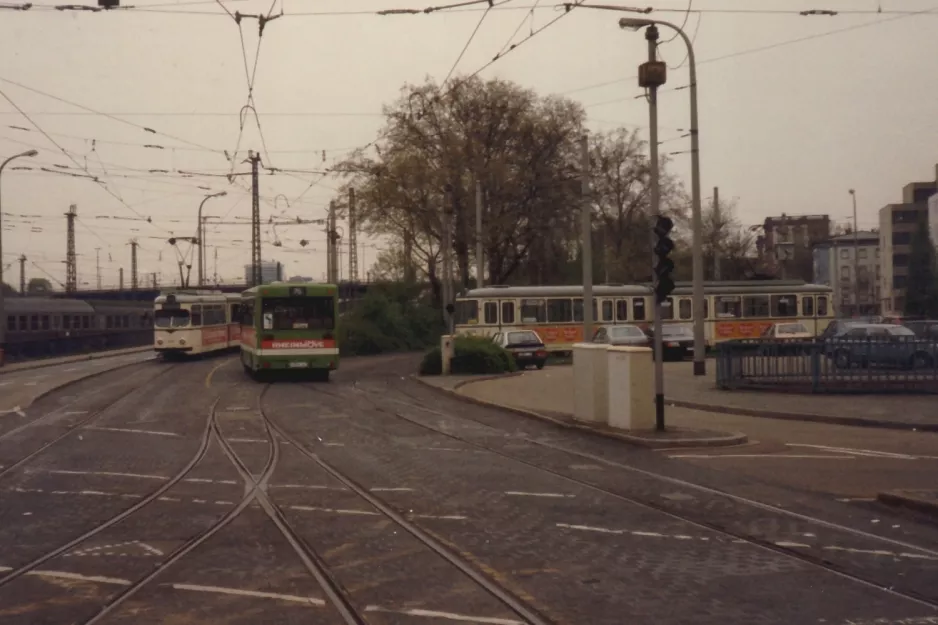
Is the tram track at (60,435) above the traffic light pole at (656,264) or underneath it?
underneath

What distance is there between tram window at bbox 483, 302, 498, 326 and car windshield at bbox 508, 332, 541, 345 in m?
7.05

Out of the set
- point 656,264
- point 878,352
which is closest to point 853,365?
point 878,352

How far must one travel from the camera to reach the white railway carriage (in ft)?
152

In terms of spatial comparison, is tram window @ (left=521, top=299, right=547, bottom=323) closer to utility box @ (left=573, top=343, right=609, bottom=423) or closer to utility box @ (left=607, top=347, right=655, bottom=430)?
utility box @ (left=573, top=343, right=609, bottom=423)

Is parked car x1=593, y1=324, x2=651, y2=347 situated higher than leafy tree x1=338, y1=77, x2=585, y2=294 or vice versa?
leafy tree x1=338, y1=77, x2=585, y2=294

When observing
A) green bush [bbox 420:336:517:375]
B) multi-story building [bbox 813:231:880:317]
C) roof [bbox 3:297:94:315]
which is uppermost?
multi-story building [bbox 813:231:880:317]

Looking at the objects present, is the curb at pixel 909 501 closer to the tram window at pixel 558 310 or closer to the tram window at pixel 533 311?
the tram window at pixel 533 311

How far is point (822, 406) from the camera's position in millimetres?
22562

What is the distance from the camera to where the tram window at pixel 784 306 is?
49375 millimetres

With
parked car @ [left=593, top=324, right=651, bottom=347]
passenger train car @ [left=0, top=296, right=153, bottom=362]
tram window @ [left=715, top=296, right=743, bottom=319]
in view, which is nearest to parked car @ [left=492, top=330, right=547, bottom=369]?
parked car @ [left=593, top=324, right=651, bottom=347]

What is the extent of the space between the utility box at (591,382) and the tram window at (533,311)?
26.7 m

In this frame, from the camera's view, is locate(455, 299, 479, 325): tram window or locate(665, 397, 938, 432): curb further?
locate(455, 299, 479, 325): tram window

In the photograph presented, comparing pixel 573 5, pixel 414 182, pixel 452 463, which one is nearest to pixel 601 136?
pixel 414 182

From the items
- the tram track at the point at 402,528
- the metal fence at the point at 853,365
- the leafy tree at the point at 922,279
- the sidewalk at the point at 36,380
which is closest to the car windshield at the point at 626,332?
the metal fence at the point at 853,365
